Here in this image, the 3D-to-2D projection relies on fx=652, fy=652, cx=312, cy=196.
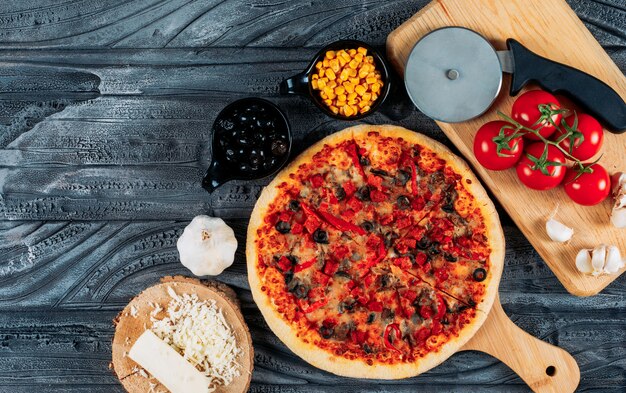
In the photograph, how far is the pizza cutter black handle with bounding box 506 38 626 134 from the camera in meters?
4.11

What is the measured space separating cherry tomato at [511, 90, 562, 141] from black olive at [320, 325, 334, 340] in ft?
6.14

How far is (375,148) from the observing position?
174 inches

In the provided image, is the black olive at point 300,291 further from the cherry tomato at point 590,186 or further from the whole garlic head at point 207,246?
the cherry tomato at point 590,186

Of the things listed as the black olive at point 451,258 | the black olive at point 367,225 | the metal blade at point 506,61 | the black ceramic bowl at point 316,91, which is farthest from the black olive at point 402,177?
the metal blade at point 506,61

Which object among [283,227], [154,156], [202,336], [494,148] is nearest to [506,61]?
[494,148]

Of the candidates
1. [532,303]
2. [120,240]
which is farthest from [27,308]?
[532,303]

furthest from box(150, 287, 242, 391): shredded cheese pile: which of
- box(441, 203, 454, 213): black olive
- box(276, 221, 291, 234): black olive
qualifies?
box(441, 203, 454, 213): black olive

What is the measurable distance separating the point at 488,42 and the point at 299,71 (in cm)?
134

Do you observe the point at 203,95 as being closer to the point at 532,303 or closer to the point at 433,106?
the point at 433,106

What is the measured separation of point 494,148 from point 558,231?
73cm

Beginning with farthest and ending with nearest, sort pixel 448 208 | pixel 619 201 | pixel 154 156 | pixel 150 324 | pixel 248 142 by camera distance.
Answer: pixel 154 156 → pixel 150 324 → pixel 448 208 → pixel 248 142 → pixel 619 201

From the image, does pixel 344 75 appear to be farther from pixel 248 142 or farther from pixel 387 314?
pixel 387 314

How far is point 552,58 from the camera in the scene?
430cm

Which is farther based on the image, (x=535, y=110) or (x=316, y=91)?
(x=316, y=91)
